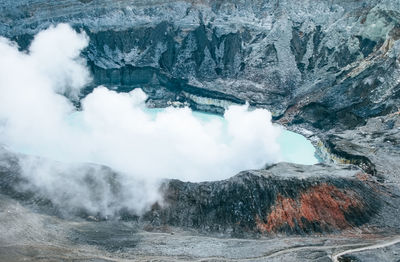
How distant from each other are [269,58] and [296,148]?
68.8ft

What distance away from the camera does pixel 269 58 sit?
69.8 meters

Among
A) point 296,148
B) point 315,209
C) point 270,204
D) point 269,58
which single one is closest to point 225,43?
point 269,58

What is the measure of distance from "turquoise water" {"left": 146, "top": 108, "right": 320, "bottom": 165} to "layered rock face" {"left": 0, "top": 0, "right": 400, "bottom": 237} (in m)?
1.77

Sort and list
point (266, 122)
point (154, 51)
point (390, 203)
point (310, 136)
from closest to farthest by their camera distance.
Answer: point (390, 203)
point (266, 122)
point (310, 136)
point (154, 51)

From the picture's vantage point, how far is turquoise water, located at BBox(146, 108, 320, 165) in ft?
164

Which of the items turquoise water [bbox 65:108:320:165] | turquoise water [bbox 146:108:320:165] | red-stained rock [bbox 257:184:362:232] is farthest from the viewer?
turquoise water [bbox 65:108:320:165]

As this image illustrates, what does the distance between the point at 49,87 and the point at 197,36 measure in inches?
1004

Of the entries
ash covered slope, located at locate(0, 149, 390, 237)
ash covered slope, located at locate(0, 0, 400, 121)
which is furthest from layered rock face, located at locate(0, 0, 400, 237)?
ash covered slope, located at locate(0, 149, 390, 237)

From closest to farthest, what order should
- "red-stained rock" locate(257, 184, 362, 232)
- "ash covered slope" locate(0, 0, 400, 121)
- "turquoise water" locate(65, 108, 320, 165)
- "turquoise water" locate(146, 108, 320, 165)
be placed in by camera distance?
"red-stained rock" locate(257, 184, 362, 232), "turquoise water" locate(146, 108, 320, 165), "turquoise water" locate(65, 108, 320, 165), "ash covered slope" locate(0, 0, 400, 121)

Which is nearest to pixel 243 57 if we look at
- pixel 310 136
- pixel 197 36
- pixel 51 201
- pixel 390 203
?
pixel 197 36

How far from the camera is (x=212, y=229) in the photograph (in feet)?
111

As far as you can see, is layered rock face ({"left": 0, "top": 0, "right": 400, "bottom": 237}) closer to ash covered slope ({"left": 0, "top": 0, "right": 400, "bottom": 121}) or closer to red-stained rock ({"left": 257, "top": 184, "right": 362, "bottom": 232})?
ash covered slope ({"left": 0, "top": 0, "right": 400, "bottom": 121})

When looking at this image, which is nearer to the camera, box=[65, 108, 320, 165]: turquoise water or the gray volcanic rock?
the gray volcanic rock

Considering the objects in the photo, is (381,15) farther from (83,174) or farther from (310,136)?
(83,174)
